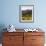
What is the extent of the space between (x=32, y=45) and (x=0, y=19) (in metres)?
1.37

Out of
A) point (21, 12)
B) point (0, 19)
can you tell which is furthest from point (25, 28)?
point (0, 19)

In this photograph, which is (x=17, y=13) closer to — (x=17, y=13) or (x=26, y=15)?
(x=17, y=13)

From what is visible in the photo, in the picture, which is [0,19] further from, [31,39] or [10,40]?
[31,39]

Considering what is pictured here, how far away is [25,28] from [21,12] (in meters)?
0.54

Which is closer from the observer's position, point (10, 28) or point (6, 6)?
point (10, 28)

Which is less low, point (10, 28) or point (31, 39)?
point (10, 28)

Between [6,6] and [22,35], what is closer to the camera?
[22,35]

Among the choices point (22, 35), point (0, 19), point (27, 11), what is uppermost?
point (27, 11)

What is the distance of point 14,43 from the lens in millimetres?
3893

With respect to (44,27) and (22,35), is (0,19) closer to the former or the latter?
(22,35)

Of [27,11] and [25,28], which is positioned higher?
[27,11]

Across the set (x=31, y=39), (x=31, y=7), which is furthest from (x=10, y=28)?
(x=31, y=7)

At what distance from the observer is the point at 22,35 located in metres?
3.88

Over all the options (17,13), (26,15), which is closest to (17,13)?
(17,13)
